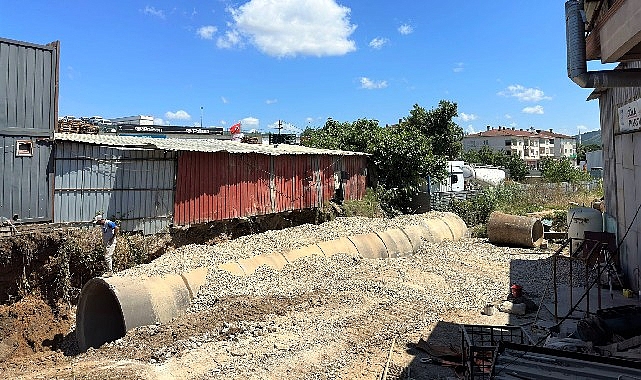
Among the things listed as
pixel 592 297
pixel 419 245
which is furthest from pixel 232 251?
pixel 592 297

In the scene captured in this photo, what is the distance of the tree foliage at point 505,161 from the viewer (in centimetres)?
5205

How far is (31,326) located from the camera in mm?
10719

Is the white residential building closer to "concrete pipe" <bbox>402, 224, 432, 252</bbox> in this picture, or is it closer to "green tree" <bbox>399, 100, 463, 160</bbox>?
"green tree" <bbox>399, 100, 463, 160</bbox>

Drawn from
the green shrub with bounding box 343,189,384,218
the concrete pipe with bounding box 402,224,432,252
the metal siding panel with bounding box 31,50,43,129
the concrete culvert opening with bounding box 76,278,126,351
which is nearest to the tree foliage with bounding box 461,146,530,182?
the green shrub with bounding box 343,189,384,218

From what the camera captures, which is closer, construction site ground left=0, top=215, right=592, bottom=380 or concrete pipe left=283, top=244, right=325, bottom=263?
construction site ground left=0, top=215, right=592, bottom=380

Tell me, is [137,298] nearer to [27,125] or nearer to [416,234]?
[27,125]

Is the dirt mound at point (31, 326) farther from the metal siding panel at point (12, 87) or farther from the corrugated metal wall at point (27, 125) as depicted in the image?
the metal siding panel at point (12, 87)

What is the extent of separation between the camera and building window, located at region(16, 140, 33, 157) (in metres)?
11.5

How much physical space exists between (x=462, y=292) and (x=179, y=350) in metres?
7.35

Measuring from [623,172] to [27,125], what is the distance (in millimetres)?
16133

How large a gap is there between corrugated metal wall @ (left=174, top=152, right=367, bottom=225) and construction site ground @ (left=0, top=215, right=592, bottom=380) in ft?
6.22

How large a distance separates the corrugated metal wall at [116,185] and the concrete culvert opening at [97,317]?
10.5 ft

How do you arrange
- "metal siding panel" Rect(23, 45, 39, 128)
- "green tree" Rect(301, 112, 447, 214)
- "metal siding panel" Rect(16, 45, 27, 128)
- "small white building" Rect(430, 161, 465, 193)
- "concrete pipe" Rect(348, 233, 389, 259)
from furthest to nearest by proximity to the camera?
1. "small white building" Rect(430, 161, 465, 193)
2. "green tree" Rect(301, 112, 447, 214)
3. "concrete pipe" Rect(348, 233, 389, 259)
4. "metal siding panel" Rect(23, 45, 39, 128)
5. "metal siding panel" Rect(16, 45, 27, 128)

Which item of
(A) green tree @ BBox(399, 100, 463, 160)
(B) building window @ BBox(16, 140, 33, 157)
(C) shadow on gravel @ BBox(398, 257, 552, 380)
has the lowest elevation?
(C) shadow on gravel @ BBox(398, 257, 552, 380)
